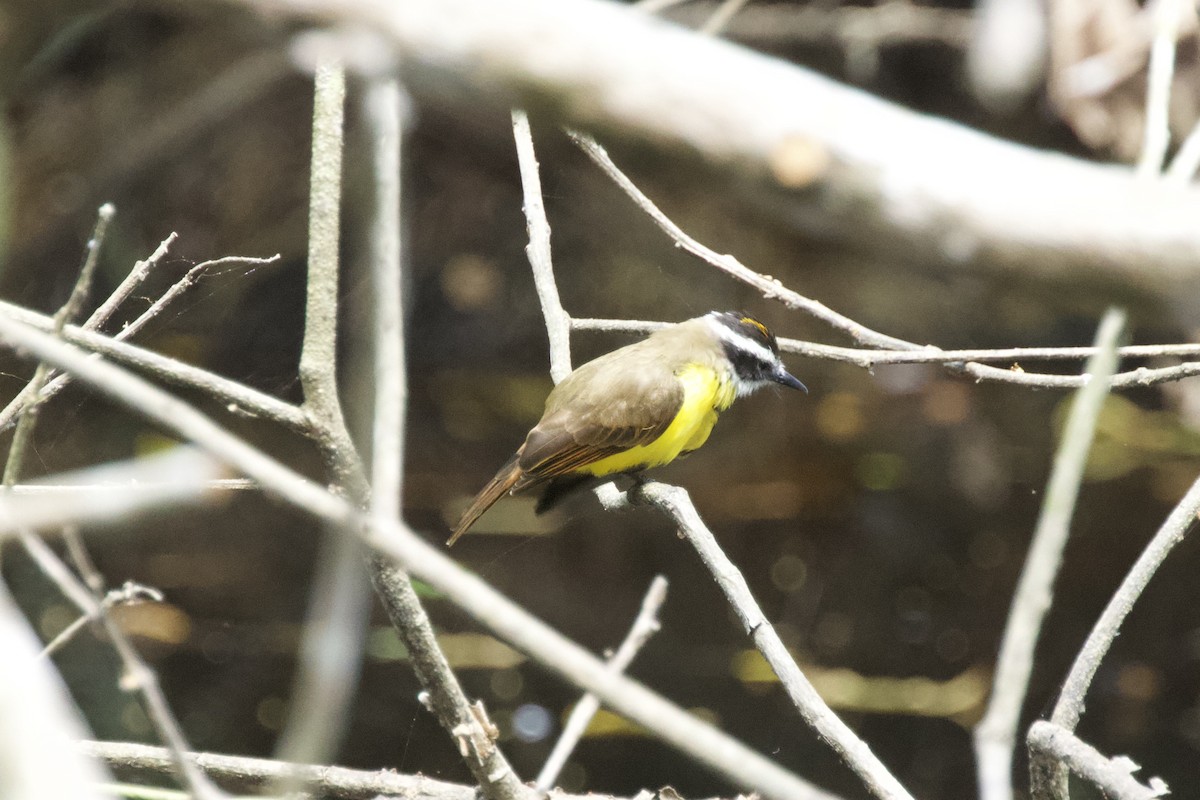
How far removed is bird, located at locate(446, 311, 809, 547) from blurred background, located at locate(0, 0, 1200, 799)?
686 millimetres

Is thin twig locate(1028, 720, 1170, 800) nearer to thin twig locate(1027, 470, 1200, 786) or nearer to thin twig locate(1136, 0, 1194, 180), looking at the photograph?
thin twig locate(1027, 470, 1200, 786)

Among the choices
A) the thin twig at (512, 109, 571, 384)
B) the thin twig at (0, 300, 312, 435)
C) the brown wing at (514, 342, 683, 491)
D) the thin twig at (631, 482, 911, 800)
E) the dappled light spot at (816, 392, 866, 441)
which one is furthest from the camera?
the dappled light spot at (816, 392, 866, 441)

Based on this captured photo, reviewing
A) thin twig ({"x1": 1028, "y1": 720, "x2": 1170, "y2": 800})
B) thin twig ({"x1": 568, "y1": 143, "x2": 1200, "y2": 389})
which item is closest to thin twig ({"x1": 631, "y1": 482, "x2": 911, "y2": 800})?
thin twig ({"x1": 1028, "y1": 720, "x2": 1170, "y2": 800})

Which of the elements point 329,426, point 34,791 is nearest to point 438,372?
point 329,426

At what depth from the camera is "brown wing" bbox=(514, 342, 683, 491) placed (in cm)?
354

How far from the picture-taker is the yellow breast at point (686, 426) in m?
Answer: 3.71

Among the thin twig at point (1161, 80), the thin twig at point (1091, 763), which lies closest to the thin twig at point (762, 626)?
the thin twig at point (1091, 763)

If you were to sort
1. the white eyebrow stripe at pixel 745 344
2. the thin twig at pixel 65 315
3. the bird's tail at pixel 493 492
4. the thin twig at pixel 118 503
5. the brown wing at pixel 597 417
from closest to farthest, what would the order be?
the thin twig at pixel 118 503, the thin twig at pixel 65 315, the bird's tail at pixel 493 492, the brown wing at pixel 597 417, the white eyebrow stripe at pixel 745 344

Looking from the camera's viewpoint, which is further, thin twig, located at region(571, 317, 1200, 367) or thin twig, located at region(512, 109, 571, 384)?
thin twig, located at region(512, 109, 571, 384)

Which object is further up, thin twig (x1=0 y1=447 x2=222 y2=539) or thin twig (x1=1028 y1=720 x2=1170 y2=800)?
thin twig (x1=1028 y1=720 x2=1170 y2=800)

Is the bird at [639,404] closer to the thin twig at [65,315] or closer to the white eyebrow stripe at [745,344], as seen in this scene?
the white eyebrow stripe at [745,344]

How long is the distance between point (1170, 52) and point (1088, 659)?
1.11 metres

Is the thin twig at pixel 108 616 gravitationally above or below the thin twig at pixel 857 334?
below

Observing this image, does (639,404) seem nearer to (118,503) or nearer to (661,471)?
(661,471)
